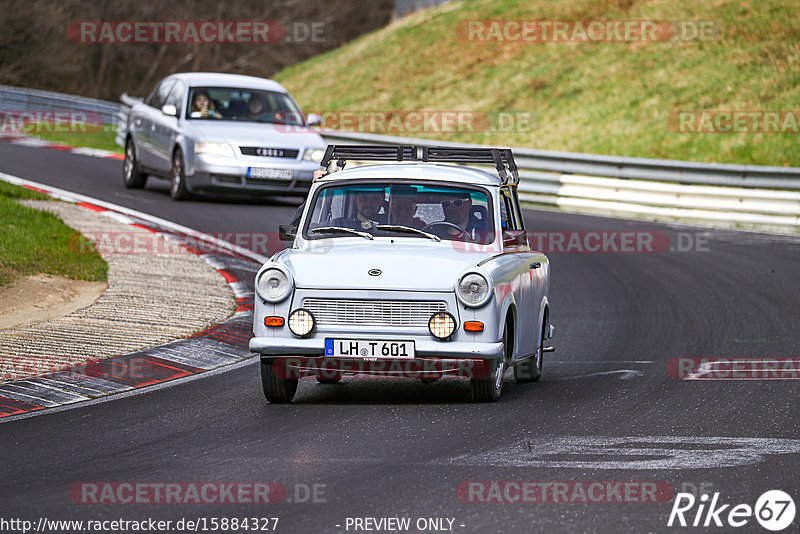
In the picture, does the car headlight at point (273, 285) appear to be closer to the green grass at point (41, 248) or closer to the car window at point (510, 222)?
the car window at point (510, 222)

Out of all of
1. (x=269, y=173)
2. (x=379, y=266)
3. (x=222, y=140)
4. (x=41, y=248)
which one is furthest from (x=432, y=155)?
(x=222, y=140)

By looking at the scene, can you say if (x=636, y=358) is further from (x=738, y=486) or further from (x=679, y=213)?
(x=679, y=213)

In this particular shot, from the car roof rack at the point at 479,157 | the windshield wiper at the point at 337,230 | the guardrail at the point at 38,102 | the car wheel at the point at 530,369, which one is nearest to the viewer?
the windshield wiper at the point at 337,230

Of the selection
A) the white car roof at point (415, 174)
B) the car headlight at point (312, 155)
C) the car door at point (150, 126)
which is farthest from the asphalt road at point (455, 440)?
the car door at point (150, 126)

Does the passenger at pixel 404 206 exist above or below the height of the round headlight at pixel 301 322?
above

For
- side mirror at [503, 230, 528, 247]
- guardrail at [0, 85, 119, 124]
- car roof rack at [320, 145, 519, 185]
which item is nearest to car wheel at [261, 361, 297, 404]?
side mirror at [503, 230, 528, 247]

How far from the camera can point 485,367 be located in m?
9.02

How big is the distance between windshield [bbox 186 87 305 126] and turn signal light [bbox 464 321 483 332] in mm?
12755

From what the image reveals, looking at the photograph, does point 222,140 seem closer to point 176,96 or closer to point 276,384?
point 176,96

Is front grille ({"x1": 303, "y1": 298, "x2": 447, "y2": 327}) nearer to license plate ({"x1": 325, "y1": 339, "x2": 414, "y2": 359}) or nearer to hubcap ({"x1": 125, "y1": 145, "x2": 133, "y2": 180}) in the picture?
license plate ({"x1": 325, "y1": 339, "x2": 414, "y2": 359})

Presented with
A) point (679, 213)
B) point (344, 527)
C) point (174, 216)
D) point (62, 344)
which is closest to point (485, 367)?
point (344, 527)

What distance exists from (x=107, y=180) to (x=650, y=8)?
16960mm

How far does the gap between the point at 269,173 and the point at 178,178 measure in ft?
5.06

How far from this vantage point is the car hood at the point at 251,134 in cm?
2031
